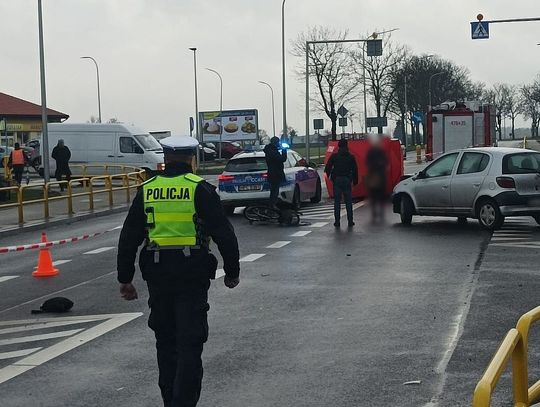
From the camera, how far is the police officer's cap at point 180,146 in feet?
21.3

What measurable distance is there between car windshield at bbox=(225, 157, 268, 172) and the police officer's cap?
58.6 ft

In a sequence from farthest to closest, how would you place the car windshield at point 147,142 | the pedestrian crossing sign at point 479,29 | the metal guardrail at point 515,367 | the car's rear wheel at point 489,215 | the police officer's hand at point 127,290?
the car windshield at point 147,142, the pedestrian crossing sign at point 479,29, the car's rear wheel at point 489,215, the police officer's hand at point 127,290, the metal guardrail at point 515,367

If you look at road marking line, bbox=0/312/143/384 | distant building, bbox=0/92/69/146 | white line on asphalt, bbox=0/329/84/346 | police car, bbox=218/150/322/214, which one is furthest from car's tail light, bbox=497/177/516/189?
distant building, bbox=0/92/69/146

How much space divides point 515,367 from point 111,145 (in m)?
40.1

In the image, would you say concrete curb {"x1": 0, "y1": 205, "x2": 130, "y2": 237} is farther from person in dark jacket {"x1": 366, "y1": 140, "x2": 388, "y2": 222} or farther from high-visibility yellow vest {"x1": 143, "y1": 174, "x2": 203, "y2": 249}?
high-visibility yellow vest {"x1": 143, "y1": 174, "x2": 203, "y2": 249}

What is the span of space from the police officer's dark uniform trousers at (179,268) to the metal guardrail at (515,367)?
182cm

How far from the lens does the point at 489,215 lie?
19469 mm

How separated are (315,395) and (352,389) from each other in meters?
0.29

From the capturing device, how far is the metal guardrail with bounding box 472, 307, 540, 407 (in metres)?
4.05

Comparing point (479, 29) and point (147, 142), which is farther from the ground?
point (479, 29)

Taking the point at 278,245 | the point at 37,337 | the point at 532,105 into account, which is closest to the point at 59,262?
the point at 278,245

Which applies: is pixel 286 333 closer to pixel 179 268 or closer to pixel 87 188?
pixel 179 268

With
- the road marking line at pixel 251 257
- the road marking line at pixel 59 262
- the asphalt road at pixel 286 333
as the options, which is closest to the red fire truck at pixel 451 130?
the asphalt road at pixel 286 333

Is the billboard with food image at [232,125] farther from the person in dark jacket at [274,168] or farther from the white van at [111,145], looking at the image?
the person in dark jacket at [274,168]
